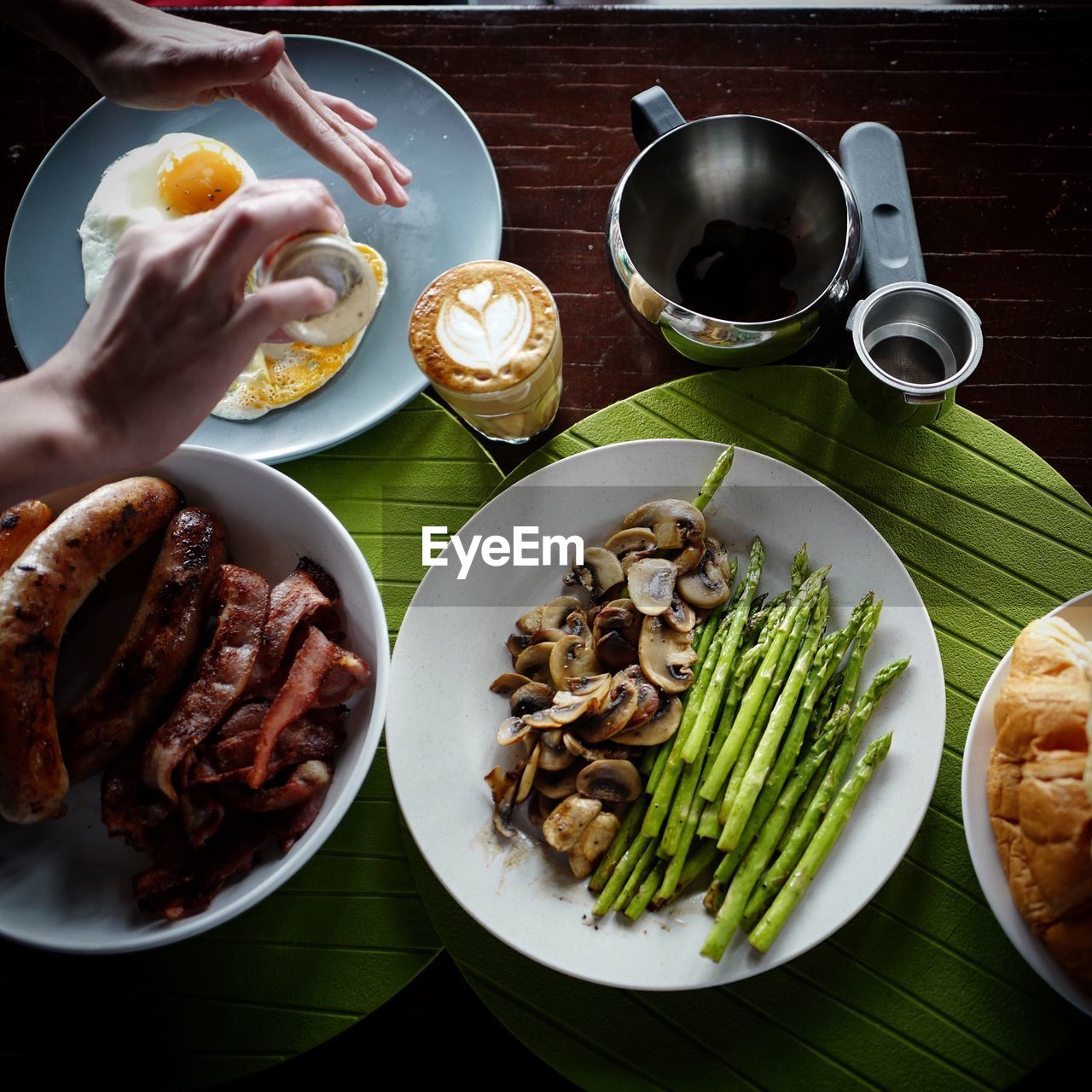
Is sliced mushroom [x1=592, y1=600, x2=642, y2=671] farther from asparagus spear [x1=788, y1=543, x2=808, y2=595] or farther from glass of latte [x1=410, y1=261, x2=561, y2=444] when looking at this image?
glass of latte [x1=410, y1=261, x2=561, y2=444]

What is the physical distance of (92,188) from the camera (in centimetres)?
260

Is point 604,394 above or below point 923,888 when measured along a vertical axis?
above

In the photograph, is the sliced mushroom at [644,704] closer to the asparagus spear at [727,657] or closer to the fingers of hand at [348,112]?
the asparagus spear at [727,657]

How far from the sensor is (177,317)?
1616 millimetres

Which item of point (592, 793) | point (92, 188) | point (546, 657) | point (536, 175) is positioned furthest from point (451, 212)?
point (592, 793)

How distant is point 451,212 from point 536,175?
290mm

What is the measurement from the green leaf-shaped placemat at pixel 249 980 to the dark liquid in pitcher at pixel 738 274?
1.36 meters

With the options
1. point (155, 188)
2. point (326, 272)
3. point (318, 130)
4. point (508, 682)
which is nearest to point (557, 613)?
point (508, 682)

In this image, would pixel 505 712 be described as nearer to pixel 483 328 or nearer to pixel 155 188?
pixel 483 328

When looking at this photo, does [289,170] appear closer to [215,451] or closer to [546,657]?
[215,451]

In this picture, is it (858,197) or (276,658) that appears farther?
(858,197)

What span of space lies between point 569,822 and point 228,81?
1782 mm

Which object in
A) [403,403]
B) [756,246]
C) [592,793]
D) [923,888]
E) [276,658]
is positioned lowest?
[923,888]

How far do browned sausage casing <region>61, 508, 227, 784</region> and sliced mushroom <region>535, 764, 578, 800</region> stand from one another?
0.83 m
